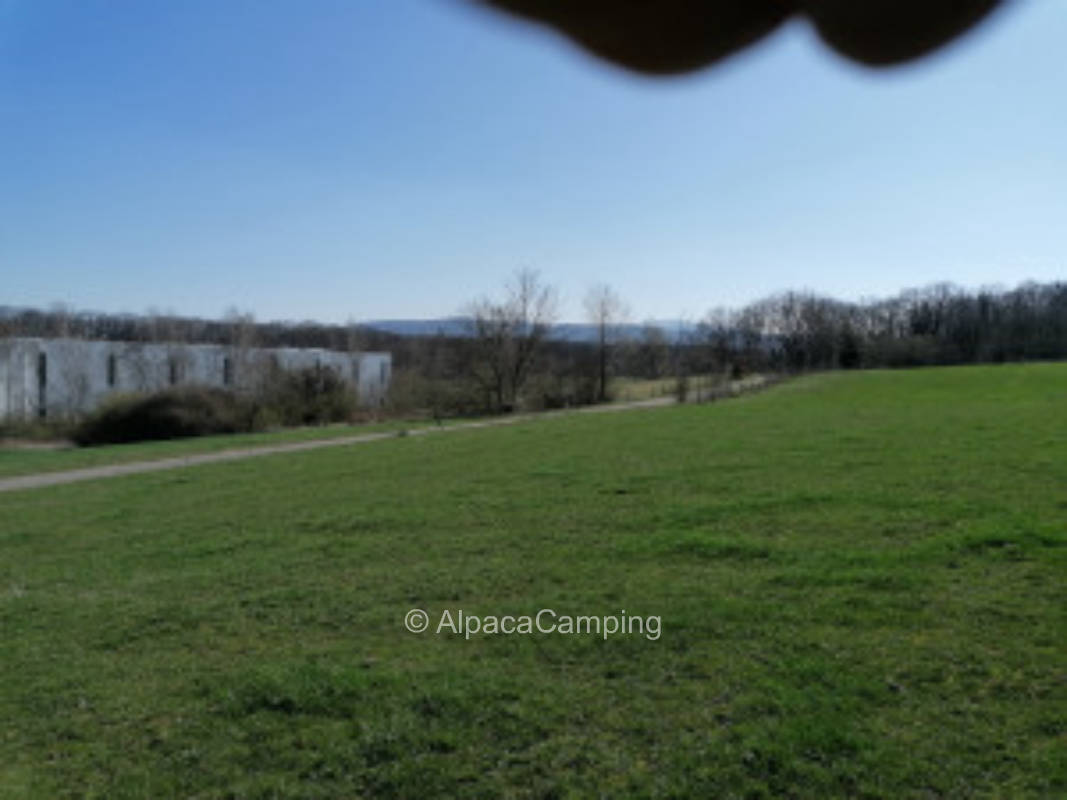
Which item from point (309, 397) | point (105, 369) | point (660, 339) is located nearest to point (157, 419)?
point (309, 397)

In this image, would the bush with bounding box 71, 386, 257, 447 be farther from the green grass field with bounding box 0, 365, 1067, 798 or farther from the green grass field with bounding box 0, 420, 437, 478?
the green grass field with bounding box 0, 365, 1067, 798

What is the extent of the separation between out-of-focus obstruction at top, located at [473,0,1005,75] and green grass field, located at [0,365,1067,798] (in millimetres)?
2874

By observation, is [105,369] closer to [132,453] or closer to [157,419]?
[157,419]

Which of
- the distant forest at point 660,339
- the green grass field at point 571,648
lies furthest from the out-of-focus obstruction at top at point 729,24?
the distant forest at point 660,339

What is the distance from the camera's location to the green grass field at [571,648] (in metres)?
3.08

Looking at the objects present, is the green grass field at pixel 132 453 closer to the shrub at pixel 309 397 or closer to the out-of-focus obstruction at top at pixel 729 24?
the shrub at pixel 309 397

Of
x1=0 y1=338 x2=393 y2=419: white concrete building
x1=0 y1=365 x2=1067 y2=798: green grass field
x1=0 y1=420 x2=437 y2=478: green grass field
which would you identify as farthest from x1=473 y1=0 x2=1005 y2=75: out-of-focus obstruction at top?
x1=0 y1=338 x2=393 y2=419: white concrete building

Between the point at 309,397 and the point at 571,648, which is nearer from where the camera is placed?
the point at 571,648

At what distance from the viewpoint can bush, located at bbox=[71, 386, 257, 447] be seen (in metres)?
33.6

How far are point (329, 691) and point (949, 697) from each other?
3119 mm

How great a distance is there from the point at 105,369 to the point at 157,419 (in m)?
14.0

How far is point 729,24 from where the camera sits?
2.27 feet

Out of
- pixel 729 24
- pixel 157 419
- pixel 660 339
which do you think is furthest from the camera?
pixel 660 339

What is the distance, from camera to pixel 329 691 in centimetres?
389
